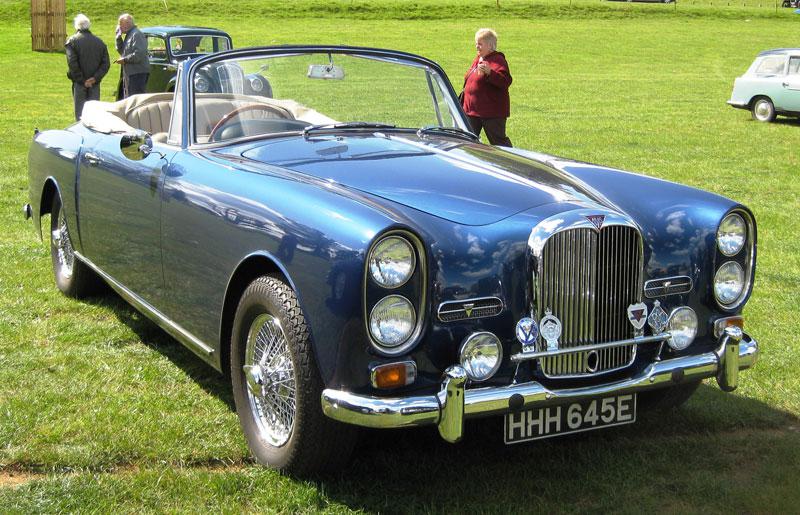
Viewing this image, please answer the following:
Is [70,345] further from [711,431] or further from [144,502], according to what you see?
[711,431]

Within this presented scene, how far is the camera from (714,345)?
13.1 ft

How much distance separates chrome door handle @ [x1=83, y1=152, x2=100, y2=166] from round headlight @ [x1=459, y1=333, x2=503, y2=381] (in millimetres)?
2815

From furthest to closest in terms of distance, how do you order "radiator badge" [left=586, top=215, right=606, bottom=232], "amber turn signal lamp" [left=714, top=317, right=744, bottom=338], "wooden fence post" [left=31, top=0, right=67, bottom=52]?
"wooden fence post" [left=31, top=0, right=67, bottom=52], "amber turn signal lamp" [left=714, top=317, right=744, bottom=338], "radiator badge" [left=586, top=215, right=606, bottom=232]

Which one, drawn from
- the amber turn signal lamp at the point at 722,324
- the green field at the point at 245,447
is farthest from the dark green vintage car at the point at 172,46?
the amber turn signal lamp at the point at 722,324

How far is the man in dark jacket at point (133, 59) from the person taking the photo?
16.2 metres

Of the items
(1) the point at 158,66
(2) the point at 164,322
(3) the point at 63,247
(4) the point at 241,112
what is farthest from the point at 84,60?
(2) the point at 164,322

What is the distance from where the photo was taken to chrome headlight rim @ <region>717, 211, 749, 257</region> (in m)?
4.04

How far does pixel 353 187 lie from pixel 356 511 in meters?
1.25

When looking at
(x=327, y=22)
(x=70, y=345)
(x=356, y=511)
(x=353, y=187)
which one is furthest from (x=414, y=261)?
(x=327, y=22)

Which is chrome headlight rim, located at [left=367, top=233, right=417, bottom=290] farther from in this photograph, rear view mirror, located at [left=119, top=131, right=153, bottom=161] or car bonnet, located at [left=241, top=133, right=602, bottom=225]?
rear view mirror, located at [left=119, top=131, right=153, bottom=161]

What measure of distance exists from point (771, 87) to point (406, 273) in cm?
1838

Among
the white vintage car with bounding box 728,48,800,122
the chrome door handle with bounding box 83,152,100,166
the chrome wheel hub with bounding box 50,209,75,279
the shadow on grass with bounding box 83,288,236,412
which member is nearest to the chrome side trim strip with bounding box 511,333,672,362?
the shadow on grass with bounding box 83,288,236,412

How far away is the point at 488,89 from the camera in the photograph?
10172 millimetres

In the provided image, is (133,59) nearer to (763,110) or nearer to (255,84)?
(255,84)
